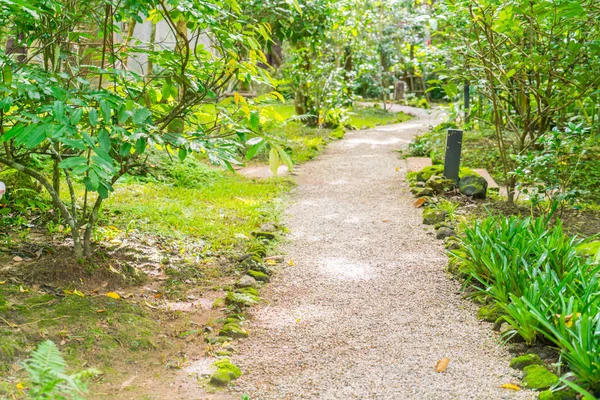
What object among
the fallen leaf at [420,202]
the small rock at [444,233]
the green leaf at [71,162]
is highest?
the green leaf at [71,162]

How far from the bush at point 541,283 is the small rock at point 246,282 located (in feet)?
5.04

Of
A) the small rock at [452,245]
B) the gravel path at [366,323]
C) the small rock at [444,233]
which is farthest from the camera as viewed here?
the small rock at [444,233]

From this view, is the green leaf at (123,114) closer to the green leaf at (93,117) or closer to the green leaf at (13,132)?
the green leaf at (93,117)

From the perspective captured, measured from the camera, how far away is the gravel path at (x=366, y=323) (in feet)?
10.4

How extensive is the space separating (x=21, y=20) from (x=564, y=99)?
5703 millimetres

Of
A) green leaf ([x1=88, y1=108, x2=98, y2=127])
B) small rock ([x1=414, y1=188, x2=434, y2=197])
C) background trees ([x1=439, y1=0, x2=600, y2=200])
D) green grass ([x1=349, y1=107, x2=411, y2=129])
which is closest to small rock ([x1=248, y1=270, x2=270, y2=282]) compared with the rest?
green leaf ([x1=88, y1=108, x2=98, y2=127])

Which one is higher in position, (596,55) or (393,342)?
(596,55)

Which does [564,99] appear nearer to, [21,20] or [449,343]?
[449,343]

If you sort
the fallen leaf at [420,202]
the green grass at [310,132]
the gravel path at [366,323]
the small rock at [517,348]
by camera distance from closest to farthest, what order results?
1. the gravel path at [366,323]
2. the small rock at [517,348]
3. the fallen leaf at [420,202]
4. the green grass at [310,132]

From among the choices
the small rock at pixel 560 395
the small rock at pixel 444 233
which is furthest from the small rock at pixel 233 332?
the small rock at pixel 444 233

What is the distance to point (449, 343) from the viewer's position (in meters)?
3.67

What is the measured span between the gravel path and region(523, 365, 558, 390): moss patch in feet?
0.23

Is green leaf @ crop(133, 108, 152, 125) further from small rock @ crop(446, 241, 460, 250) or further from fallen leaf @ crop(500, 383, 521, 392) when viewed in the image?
small rock @ crop(446, 241, 460, 250)

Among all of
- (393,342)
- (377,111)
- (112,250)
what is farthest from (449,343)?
(377,111)
